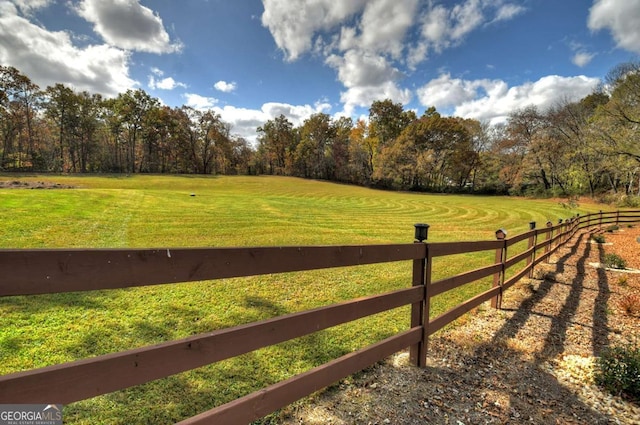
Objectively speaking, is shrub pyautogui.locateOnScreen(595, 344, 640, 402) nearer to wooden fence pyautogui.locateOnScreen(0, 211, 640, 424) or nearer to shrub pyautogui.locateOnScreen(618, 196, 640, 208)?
wooden fence pyautogui.locateOnScreen(0, 211, 640, 424)

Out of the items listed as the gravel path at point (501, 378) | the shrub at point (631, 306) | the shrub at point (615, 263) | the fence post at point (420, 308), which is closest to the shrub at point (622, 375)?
the gravel path at point (501, 378)

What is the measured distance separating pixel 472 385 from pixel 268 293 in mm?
3493

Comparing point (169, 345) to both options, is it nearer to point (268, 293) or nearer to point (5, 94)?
point (268, 293)

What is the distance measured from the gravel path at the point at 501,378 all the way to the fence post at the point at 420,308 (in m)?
0.15

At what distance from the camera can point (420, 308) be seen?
3.08 metres

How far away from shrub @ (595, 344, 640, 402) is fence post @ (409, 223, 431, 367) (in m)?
1.79

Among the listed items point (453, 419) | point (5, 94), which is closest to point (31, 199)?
point (453, 419)

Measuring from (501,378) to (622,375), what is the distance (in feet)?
3.66

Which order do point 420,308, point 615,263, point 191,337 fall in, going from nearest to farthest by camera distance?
point 191,337, point 420,308, point 615,263

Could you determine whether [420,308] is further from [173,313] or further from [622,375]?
[173,313]

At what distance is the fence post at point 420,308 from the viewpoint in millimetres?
2912

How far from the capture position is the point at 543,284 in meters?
6.55

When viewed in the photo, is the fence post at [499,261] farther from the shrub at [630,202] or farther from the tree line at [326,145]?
the tree line at [326,145]

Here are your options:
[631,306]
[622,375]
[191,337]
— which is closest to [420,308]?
[622,375]
